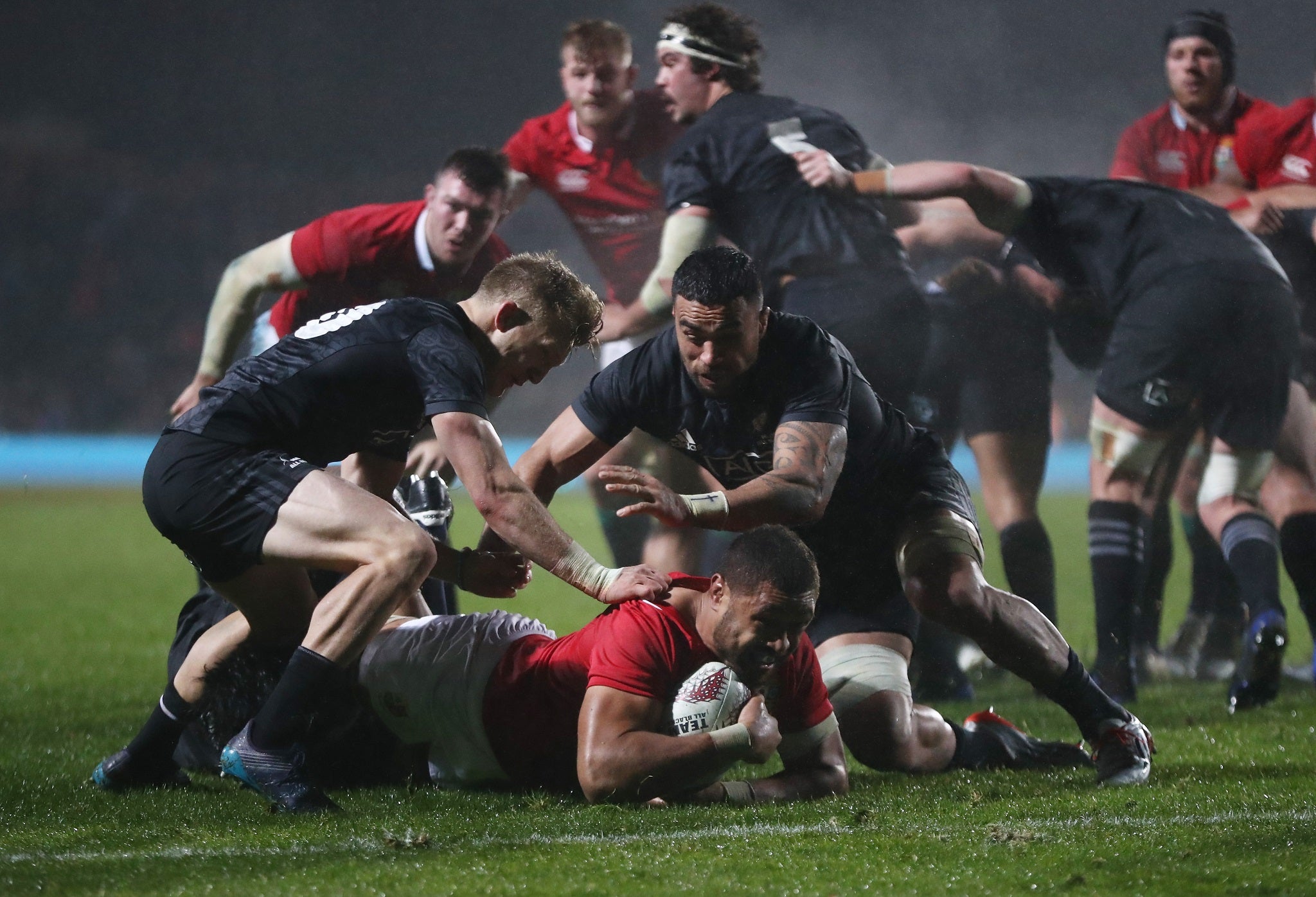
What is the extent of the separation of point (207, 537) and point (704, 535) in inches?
Answer: 126

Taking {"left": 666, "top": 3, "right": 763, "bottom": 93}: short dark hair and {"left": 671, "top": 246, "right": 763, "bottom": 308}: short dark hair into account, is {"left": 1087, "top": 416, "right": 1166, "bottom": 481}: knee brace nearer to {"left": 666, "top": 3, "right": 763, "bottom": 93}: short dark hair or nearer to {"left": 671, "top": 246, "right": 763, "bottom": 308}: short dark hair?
{"left": 666, "top": 3, "right": 763, "bottom": 93}: short dark hair

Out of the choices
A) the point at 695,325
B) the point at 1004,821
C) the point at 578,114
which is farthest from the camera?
the point at 578,114

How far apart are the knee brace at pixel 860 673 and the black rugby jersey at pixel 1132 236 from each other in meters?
2.67

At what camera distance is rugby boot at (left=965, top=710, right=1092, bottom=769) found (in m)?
4.05

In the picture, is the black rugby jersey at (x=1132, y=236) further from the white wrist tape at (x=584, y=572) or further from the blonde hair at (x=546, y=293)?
the white wrist tape at (x=584, y=572)

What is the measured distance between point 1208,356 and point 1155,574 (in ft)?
3.96

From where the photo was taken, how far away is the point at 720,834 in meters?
3.03

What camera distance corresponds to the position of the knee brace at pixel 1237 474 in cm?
580

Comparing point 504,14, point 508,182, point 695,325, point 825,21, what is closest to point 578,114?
point 508,182

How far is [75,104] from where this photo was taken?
709 inches

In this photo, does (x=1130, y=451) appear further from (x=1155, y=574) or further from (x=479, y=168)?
(x=479, y=168)

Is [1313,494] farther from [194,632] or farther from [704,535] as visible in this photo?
[194,632]

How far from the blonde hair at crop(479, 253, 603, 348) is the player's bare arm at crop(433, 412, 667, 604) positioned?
1.57ft

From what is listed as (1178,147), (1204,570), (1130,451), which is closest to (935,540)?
(1130,451)
